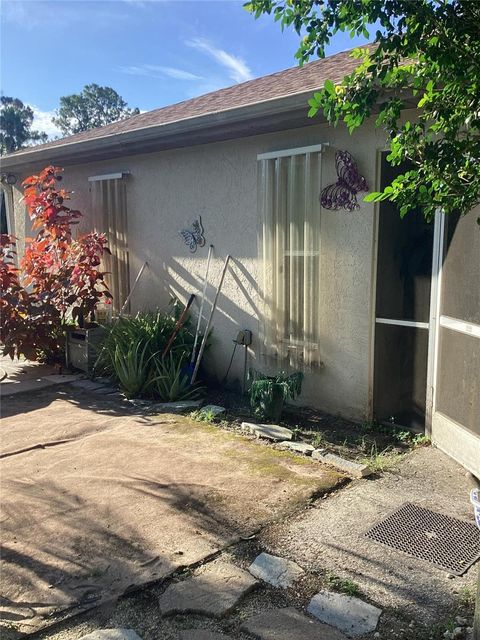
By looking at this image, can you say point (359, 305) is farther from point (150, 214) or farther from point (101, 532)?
point (150, 214)

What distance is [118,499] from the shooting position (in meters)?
3.76

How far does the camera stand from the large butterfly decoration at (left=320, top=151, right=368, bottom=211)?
5.10 m

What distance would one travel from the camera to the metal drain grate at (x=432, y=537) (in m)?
2.99

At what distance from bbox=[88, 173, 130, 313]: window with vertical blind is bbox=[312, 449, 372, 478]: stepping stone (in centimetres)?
474

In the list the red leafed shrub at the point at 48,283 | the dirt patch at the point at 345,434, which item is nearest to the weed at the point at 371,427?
the dirt patch at the point at 345,434

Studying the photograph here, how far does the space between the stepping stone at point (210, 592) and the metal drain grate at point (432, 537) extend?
35.2 inches

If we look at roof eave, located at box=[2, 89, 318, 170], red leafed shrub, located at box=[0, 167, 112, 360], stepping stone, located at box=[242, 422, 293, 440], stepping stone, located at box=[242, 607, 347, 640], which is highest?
roof eave, located at box=[2, 89, 318, 170]

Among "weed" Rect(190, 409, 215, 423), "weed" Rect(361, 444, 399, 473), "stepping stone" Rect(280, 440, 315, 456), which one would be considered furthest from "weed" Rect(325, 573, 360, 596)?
"weed" Rect(190, 409, 215, 423)

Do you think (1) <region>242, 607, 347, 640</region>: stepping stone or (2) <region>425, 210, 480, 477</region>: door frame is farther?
(2) <region>425, 210, 480, 477</region>: door frame

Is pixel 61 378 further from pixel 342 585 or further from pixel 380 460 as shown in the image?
pixel 342 585

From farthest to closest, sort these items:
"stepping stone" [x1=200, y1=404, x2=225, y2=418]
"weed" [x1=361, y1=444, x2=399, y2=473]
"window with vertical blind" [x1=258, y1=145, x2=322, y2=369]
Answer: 1. "stepping stone" [x1=200, y1=404, x2=225, y2=418]
2. "window with vertical blind" [x1=258, y1=145, x2=322, y2=369]
3. "weed" [x1=361, y1=444, x2=399, y2=473]

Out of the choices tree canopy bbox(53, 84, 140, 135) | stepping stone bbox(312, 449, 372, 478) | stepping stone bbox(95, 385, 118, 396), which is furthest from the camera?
tree canopy bbox(53, 84, 140, 135)

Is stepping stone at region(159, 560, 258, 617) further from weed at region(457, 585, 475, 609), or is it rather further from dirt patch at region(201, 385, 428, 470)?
dirt patch at region(201, 385, 428, 470)

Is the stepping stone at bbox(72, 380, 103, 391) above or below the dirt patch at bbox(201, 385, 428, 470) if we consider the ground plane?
above
